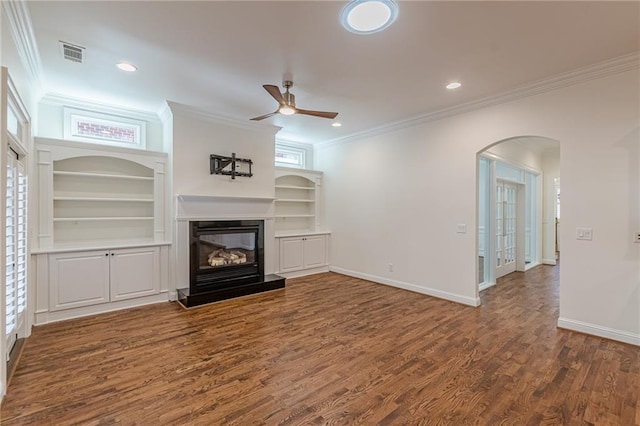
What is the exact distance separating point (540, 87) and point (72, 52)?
511 centimetres

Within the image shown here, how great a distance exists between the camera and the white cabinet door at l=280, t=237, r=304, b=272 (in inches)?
234

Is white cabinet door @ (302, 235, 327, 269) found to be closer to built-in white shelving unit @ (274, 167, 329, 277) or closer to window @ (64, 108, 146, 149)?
built-in white shelving unit @ (274, 167, 329, 277)

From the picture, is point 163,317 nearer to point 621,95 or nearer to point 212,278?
point 212,278

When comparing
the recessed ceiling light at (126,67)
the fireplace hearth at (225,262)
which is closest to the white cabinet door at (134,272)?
the fireplace hearth at (225,262)

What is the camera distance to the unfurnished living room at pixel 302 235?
2.33m

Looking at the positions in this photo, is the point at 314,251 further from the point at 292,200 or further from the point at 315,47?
the point at 315,47

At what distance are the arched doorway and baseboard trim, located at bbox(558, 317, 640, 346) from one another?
116 centimetres

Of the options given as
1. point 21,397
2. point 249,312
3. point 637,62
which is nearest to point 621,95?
point 637,62

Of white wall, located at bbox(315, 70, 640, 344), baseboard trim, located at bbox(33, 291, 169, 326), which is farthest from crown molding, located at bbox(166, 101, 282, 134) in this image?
baseboard trim, located at bbox(33, 291, 169, 326)

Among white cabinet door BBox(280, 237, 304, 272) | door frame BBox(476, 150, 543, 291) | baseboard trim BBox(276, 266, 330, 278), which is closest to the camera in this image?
door frame BBox(476, 150, 543, 291)

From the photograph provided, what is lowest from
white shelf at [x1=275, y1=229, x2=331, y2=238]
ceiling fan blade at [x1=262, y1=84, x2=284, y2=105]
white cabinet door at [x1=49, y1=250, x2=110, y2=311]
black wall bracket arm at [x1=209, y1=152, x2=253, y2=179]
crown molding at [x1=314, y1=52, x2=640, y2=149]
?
white cabinet door at [x1=49, y1=250, x2=110, y2=311]

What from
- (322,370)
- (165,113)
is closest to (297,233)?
(165,113)

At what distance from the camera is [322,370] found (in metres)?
2.64

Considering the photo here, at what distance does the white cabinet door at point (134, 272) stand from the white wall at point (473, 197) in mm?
3506
